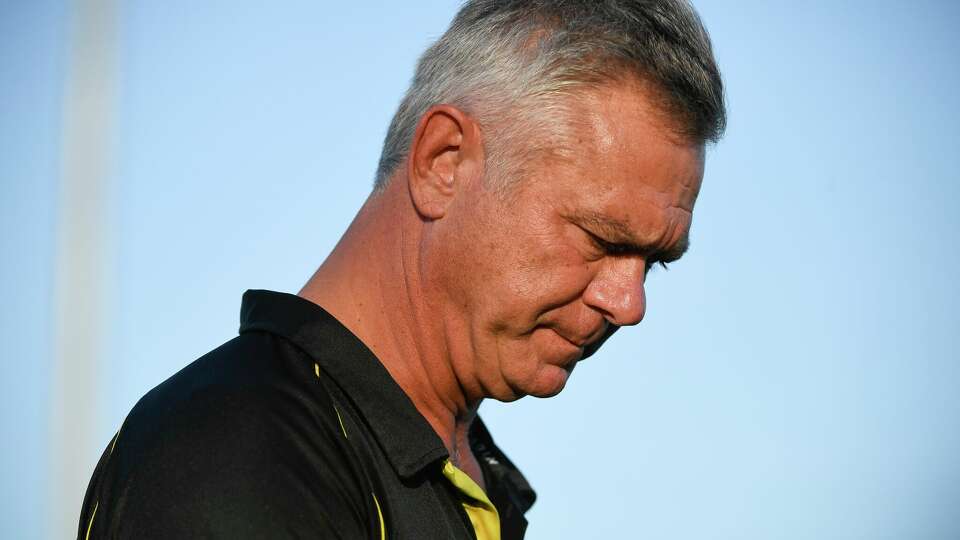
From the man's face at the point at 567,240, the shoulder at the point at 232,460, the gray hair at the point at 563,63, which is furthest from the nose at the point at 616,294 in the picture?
the shoulder at the point at 232,460

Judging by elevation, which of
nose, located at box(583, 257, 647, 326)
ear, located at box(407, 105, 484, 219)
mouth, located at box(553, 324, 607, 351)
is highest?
ear, located at box(407, 105, 484, 219)

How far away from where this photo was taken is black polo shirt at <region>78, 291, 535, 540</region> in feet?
4.94

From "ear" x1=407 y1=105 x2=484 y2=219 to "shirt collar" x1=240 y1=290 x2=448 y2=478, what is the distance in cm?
32

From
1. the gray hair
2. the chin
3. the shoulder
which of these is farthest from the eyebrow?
the shoulder

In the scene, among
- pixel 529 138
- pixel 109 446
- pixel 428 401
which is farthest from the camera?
pixel 428 401

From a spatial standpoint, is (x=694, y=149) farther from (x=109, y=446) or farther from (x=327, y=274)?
(x=109, y=446)

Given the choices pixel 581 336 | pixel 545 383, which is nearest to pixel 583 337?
pixel 581 336

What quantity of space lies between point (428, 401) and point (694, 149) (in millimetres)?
729

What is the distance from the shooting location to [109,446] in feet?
5.70

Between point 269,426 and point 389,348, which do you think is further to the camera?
point 389,348

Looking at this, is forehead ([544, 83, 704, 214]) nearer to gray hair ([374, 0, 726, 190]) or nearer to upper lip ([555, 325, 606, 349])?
gray hair ([374, 0, 726, 190])

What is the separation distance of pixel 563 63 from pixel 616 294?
45 centimetres

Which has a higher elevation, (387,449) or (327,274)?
(327,274)

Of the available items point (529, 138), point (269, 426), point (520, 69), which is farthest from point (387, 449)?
point (520, 69)
